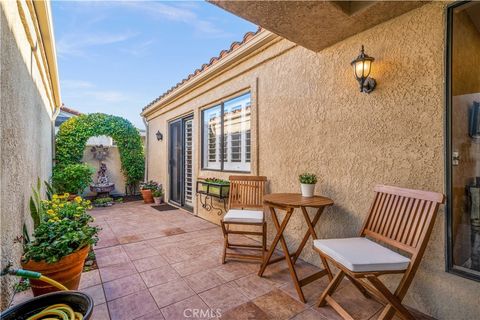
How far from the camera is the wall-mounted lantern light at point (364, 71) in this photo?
6.60ft

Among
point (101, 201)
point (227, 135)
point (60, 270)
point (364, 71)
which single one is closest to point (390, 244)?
point (364, 71)

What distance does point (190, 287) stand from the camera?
2.09 meters

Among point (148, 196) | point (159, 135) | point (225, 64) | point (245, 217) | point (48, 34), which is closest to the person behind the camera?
point (245, 217)

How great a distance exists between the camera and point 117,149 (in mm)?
7535

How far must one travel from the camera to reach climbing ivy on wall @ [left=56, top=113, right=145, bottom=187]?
6320 millimetres

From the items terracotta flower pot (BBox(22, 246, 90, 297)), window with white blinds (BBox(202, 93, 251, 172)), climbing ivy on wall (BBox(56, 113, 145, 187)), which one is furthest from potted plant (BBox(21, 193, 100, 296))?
climbing ivy on wall (BBox(56, 113, 145, 187))

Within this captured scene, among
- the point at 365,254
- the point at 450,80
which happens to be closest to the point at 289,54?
the point at 450,80

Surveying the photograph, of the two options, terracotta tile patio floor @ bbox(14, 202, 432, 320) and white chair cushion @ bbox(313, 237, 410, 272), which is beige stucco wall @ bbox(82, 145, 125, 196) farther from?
white chair cushion @ bbox(313, 237, 410, 272)

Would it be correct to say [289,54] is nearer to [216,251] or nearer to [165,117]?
[216,251]

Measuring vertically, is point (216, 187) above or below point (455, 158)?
below

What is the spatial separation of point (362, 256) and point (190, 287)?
1.56 m

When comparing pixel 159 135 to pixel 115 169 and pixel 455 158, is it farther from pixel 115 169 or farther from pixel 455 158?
pixel 455 158

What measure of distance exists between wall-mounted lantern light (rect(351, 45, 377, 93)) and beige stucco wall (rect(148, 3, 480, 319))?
0.06 metres

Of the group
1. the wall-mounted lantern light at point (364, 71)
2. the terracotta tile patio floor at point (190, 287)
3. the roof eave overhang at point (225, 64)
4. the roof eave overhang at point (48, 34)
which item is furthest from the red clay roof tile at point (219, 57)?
the terracotta tile patio floor at point (190, 287)
